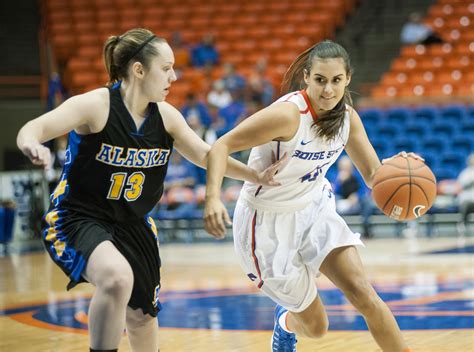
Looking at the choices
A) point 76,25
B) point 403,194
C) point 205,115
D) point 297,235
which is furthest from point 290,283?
point 76,25

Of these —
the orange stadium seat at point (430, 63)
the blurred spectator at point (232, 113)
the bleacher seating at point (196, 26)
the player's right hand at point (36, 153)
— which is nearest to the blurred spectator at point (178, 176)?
the blurred spectator at point (232, 113)

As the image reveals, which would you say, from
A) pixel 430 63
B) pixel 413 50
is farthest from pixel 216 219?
pixel 413 50

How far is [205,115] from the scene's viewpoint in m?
14.8

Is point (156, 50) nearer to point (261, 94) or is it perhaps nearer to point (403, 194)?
point (403, 194)

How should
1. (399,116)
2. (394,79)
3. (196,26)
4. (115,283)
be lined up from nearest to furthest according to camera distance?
(115,283) → (399,116) → (394,79) → (196,26)

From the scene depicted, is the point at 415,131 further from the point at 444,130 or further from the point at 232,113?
the point at 232,113

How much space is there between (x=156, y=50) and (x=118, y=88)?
0.83ft

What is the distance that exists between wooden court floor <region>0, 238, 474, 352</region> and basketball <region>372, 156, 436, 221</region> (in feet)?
3.55

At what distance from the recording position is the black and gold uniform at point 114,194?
367 cm

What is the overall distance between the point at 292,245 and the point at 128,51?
4.08ft

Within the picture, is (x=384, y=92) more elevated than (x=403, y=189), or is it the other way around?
(x=384, y=92)

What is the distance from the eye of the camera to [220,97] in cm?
1538

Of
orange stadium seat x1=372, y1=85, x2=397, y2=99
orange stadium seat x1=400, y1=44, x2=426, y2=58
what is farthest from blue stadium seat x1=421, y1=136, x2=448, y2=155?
orange stadium seat x1=400, y1=44, x2=426, y2=58

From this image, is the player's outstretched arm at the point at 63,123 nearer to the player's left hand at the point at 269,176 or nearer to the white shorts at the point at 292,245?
the player's left hand at the point at 269,176
